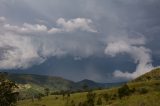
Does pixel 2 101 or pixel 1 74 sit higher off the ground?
pixel 1 74

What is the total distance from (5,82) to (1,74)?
3.42 metres

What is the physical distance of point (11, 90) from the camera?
10206cm

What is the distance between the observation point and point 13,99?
104 meters

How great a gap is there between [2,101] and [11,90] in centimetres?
440

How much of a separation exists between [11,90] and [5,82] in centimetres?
360

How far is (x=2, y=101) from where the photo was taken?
100875 mm

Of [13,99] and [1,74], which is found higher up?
[1,74]

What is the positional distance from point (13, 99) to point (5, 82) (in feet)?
23.5

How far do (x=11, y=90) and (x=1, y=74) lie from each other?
6.04 m

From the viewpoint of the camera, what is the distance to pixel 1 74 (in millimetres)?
102000

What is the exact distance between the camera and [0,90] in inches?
3925

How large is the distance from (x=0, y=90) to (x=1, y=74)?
17.7 ft
